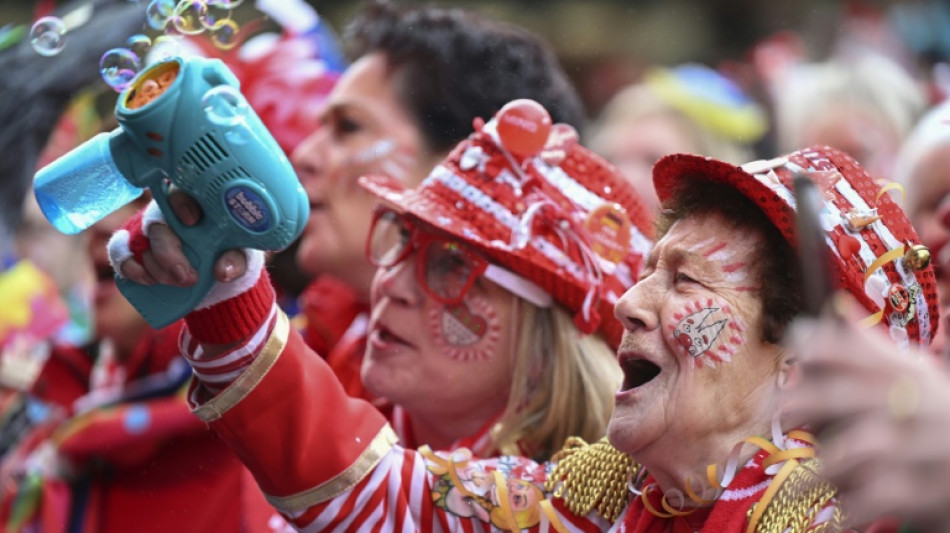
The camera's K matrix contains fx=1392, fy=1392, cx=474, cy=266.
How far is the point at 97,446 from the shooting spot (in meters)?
4.38

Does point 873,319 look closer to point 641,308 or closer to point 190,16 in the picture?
point 641,308

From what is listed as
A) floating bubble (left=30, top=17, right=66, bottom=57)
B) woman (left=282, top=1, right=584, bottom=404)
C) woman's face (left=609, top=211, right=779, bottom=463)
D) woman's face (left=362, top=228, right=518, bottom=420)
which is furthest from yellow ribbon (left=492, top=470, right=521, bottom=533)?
floating bubble (left=30, top=17, right=66, bottom=57)

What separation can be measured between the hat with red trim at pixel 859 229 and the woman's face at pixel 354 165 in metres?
1.70

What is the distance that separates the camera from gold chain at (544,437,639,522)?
2648 millimetres

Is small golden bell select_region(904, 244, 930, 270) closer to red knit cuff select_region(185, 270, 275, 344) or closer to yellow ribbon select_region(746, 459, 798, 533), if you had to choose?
yellow ribbon select_region(746, 459, 798, 533)

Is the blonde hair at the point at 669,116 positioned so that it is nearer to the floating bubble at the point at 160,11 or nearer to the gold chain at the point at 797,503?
the floating bubble at the point at 160,11

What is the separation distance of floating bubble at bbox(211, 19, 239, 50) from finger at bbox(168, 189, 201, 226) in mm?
630

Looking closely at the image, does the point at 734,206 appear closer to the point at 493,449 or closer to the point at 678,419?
the point at 678,419

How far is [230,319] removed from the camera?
251cm

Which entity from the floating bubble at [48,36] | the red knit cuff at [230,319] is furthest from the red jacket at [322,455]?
the floating bubble at [48,36]

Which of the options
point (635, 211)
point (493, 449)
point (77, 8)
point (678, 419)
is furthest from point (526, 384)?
point (77, 8)

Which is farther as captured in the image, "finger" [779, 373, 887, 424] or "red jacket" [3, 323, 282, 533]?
"red jacket" [3, 323, 282, 533]

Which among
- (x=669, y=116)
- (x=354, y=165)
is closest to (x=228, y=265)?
(x=354, y=165)

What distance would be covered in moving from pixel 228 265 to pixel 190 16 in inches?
26.7
